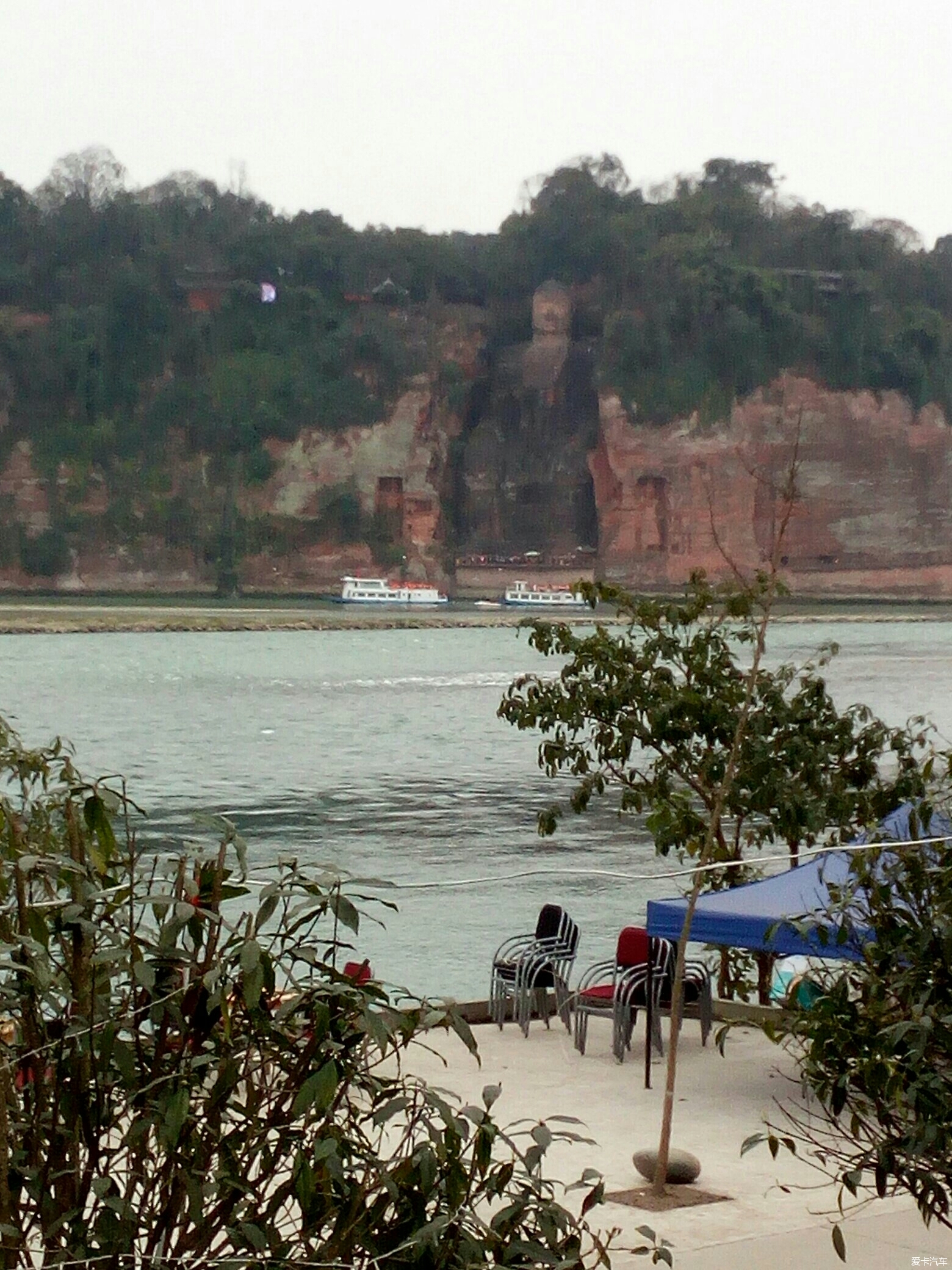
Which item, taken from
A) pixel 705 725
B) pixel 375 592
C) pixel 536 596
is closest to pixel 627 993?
pixel 705 725

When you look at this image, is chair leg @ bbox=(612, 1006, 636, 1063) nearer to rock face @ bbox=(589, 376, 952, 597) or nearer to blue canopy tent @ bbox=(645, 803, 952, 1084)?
blue canopy tent @ bbox=(645, 803, 952, 1084)

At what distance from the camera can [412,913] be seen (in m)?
24.0

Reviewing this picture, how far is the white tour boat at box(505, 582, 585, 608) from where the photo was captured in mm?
112562

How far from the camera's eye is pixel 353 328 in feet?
388

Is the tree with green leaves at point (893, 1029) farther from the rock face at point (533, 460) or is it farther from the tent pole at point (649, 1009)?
the rock face at point (533, 460)

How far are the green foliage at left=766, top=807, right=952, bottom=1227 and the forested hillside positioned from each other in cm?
10367

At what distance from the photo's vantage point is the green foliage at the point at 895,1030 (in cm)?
318

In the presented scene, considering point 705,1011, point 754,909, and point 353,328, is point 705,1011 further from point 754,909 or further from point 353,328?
point 353,328

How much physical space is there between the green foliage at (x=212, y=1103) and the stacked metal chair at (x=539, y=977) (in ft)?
25.3

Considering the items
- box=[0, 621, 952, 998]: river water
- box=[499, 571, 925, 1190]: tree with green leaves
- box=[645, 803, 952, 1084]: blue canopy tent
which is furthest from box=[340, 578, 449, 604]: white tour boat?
box=[645, 803, 952, 1084]: blue canopy tent

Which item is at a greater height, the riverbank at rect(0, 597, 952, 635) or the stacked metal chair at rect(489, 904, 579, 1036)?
the stacked metal chair at rect(489, 904, 579, 1036)

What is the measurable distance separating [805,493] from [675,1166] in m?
99.3

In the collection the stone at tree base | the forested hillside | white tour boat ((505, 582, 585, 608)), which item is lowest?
white tour boat ((505, 582, 585, 608))

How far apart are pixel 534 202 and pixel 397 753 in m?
87.9
